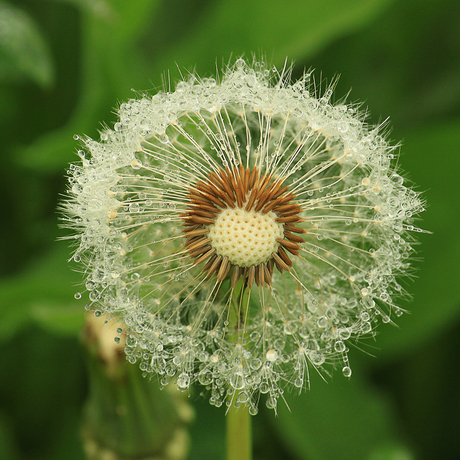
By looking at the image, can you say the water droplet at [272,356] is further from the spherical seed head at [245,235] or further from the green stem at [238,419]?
the spherical seed head at [245,235]

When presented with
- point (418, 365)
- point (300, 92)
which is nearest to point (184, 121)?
point (300, 92)

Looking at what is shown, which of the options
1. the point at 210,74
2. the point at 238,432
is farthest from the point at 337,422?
the point at 210,74

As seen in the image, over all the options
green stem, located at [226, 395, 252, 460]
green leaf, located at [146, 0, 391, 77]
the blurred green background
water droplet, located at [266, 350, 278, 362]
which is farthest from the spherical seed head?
green leaf, located at [146, 0, 391, 77]

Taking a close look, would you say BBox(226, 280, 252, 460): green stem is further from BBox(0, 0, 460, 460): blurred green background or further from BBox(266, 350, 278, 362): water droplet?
BBox(0, 0, 460, 460): blurred green background

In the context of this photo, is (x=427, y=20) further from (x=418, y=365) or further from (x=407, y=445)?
(x=407, y=445)

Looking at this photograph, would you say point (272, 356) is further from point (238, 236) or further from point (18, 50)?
point (18, 50)

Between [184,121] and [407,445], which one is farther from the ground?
[184,121]

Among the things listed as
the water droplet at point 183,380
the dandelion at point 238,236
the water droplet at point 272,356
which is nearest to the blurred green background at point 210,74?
the dandelion at point 238,236
